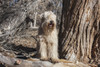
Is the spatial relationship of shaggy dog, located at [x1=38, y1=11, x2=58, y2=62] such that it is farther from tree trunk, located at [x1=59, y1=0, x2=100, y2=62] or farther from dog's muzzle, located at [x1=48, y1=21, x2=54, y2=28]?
tree trunk, located at [x1=59, y1=0, x2=100, y2=62]

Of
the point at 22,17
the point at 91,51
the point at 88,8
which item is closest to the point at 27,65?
the point at 91,51


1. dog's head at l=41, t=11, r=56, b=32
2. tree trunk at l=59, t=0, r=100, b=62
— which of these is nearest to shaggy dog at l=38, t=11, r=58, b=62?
dog's head at l=41, t=11, r=56, b=32

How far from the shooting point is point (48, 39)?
672cm

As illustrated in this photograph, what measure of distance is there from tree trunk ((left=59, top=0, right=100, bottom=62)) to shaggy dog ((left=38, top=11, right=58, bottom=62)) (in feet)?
1.78

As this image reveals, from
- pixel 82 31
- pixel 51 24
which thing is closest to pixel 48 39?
pixel 51 24

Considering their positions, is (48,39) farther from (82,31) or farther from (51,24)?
(82,31)

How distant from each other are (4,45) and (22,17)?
2040 millimetres

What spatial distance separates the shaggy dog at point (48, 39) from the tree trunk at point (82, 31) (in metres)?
0.54

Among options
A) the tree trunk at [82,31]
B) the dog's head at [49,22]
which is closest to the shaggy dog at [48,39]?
the dog's head at [49,22]

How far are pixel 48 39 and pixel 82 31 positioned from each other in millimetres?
1143

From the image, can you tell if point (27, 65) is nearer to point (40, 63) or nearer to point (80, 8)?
point (40, 63)

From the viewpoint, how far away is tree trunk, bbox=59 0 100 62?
6767 mm

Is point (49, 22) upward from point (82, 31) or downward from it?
upward

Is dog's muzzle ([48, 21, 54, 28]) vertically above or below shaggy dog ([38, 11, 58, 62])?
above
